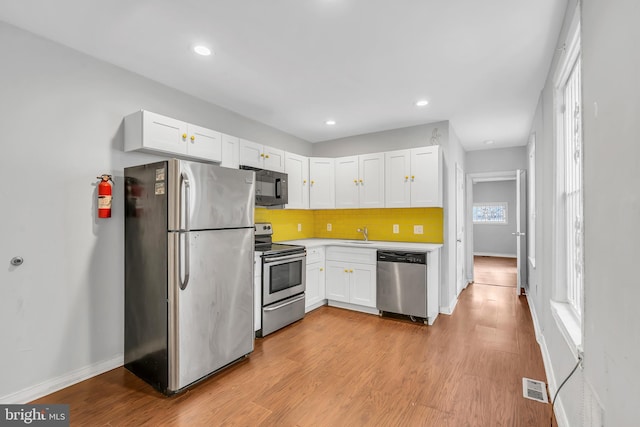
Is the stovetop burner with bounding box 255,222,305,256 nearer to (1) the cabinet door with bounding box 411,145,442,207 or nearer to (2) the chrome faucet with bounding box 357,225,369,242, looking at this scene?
(2) the chrome faucet with bounding box 357,225,369,242

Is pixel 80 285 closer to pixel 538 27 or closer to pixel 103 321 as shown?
pixel 103 321

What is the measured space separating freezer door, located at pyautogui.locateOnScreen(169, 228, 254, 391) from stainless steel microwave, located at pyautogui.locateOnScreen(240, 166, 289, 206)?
922 mm

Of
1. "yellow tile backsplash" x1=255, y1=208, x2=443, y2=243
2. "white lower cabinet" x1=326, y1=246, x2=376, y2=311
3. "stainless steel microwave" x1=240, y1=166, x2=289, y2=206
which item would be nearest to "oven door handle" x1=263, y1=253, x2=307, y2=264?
"white lower cabinet" x1=326, y1=246, x2=376, y2=311

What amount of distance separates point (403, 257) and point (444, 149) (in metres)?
1.59

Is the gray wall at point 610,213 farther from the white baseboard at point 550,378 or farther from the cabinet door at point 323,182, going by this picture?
the cabinet door at point 323,182

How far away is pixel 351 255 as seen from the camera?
13.6 feet

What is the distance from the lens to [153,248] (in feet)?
7.88

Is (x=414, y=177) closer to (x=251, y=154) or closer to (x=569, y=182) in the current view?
(x=569, y=182)

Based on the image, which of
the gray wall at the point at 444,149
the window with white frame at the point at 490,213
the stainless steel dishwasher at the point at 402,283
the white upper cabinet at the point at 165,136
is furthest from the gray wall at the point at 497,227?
the white upper cabinet at the point at 165,136

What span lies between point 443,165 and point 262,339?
3185 millimetres

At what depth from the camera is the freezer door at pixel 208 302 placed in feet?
7.42

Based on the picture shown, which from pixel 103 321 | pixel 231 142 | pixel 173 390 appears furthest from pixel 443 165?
pixel 103 321

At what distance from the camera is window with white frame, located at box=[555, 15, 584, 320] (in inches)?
76.5

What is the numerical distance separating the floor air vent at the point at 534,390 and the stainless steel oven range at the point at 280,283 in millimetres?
2350
